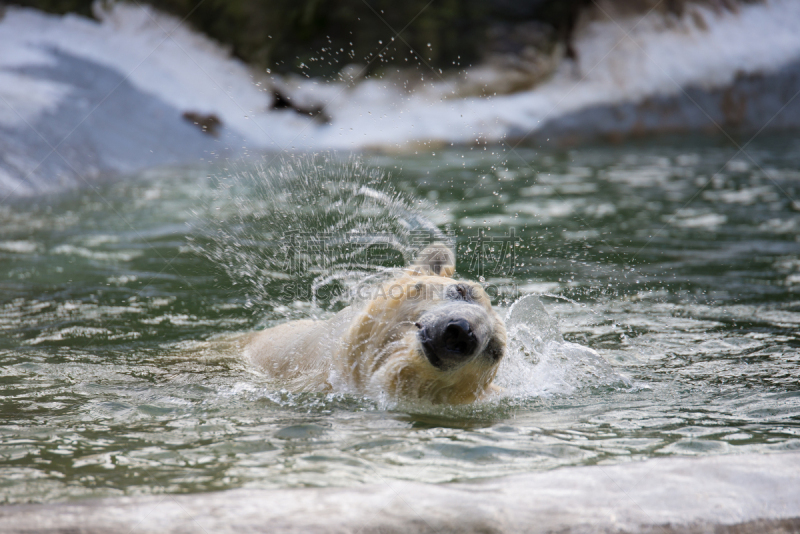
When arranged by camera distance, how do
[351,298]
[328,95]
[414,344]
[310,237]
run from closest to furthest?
[414,344], [351,298], [310,237], [328,95]

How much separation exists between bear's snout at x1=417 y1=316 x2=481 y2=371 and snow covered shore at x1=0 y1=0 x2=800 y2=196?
8.05 m

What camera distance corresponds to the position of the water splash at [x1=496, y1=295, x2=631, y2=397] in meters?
3.44

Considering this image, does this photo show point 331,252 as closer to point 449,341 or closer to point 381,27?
point 449,341

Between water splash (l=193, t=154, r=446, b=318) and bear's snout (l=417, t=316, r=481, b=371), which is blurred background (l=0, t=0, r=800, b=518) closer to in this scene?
water splash (l=193, t=154, r=446, b=318)

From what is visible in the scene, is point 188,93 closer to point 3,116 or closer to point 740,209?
point 3,116

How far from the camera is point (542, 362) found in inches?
147

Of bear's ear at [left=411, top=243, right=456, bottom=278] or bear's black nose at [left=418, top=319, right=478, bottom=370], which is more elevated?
bear's ear at [left=411, top=243, right=456, bottom=278]

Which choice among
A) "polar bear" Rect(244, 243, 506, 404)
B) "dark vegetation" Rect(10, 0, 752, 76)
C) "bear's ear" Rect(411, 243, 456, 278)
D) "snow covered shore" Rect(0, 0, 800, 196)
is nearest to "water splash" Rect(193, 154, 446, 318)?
"bear's ear" Rect(411, 243, 456, 278)

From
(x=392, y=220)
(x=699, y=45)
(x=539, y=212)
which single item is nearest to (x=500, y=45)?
(x=699, y=45)

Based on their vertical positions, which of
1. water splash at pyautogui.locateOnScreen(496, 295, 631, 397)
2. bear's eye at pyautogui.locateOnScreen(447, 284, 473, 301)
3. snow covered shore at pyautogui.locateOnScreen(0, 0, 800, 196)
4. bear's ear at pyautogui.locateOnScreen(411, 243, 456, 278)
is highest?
snow covered shore at pyautogui.locateOnScreen(0, 0, 800, 196)

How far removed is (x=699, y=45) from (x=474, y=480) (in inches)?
633

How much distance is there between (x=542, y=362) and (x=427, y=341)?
1.19 meters

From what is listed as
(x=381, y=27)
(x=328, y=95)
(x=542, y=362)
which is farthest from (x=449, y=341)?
(x=381, y=27)

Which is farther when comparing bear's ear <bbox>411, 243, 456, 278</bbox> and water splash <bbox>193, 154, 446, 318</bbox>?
water splash <bbox>193, 154, 446, 318</bbox>
